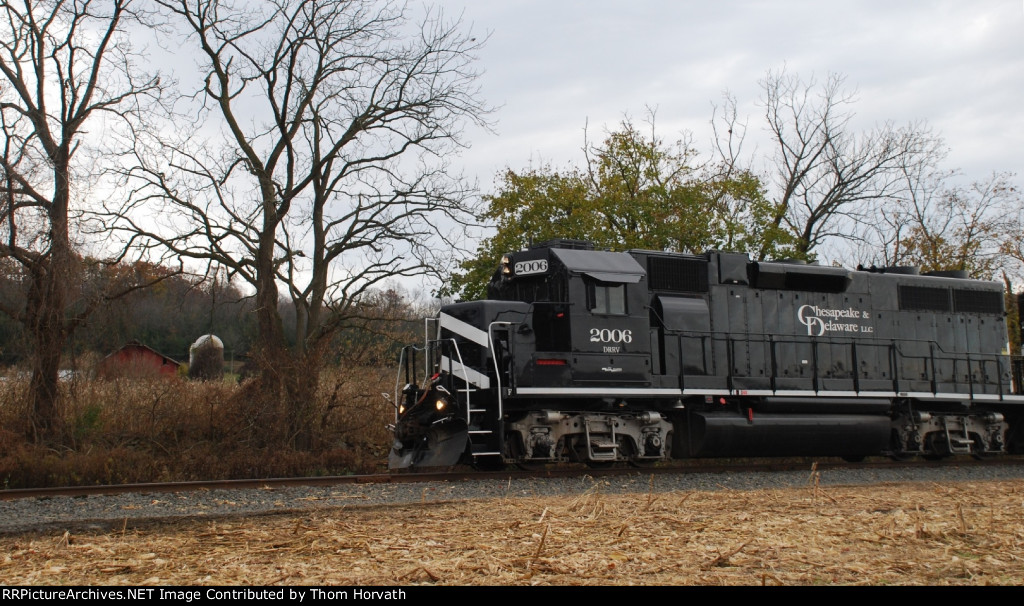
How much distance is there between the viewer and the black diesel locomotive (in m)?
11.8

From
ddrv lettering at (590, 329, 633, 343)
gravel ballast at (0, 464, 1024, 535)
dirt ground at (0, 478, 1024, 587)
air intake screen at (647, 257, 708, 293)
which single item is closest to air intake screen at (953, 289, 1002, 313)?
gravel ballast at (0, 464, 1024, 535)

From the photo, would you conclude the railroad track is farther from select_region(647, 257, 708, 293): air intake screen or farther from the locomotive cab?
select_region(647, 257, 708, 293): air intake screen

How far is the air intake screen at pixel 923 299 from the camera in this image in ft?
51.3

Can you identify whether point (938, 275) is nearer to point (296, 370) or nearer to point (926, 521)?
point (926, 521)

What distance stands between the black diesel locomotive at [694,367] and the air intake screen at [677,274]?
26 millimetres

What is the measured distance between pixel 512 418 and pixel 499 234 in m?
10.6

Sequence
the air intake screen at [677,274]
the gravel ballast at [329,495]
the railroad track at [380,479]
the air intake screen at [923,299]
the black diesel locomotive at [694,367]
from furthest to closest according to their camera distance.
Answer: the air intake screen at [923,299] → the air intake screen at [677,274] → the black diesel locomotive at [694,367] → the railroad track at [380,479] → the gravel ballast at [329,495]

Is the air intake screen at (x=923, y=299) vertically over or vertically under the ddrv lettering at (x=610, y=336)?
over

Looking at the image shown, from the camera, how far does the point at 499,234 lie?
862 inches

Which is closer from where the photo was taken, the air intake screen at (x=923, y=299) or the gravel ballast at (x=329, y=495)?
the gravel ballast at (x=329, y=495)

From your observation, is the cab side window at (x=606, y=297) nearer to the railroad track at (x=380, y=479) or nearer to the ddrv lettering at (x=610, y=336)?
the ddrv lettering at (x=610, y=336)

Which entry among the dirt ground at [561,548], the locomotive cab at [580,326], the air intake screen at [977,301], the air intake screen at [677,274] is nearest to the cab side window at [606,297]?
the locomotive cab at [580,326]

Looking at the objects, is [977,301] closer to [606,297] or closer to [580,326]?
[606,297]

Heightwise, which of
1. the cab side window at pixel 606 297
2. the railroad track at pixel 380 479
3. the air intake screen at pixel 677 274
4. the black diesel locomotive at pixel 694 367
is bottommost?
the railroad track at pixel 380 479
